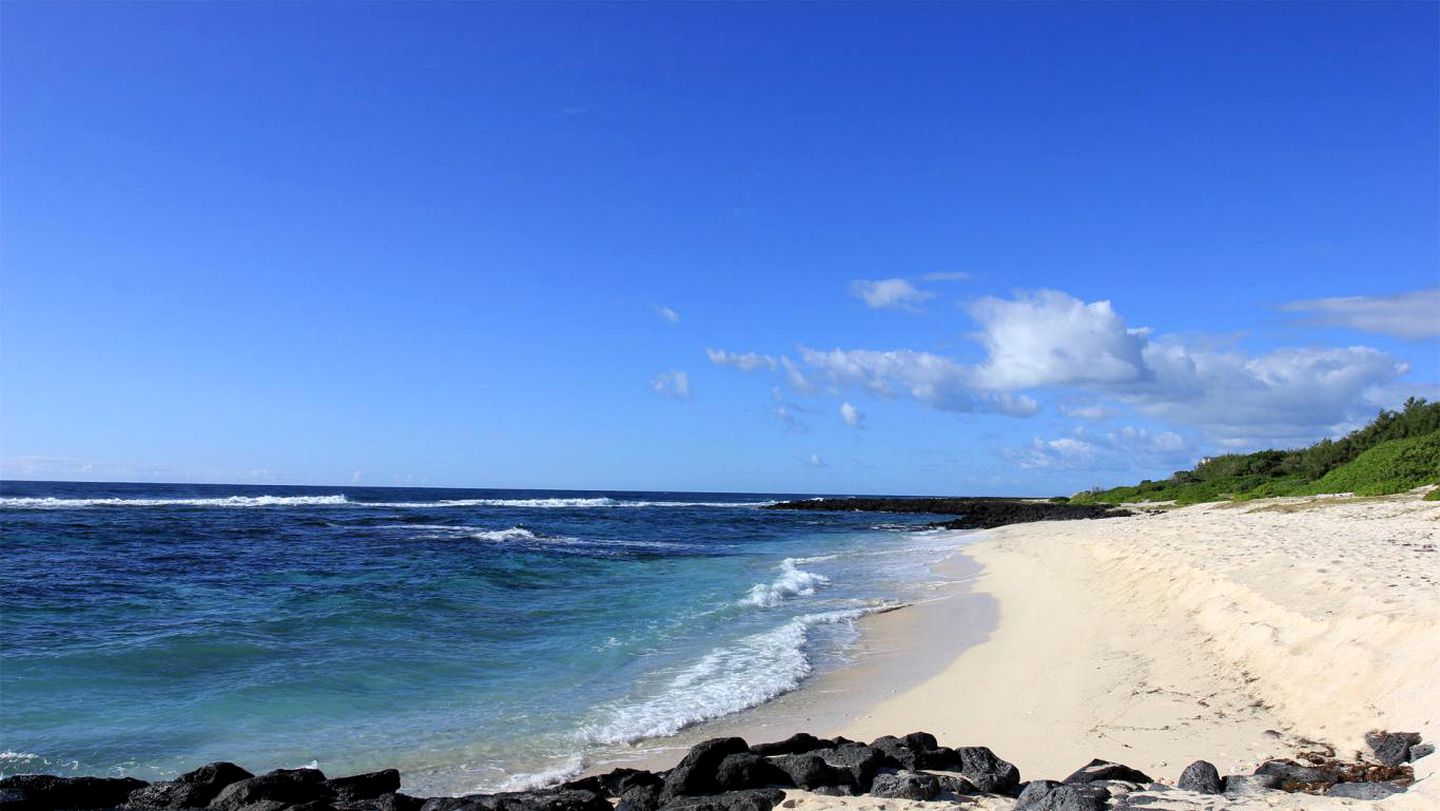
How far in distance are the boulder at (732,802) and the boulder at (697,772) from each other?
209 millimetres

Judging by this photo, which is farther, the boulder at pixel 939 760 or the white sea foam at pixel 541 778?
the white sea foam at pixel 541 778

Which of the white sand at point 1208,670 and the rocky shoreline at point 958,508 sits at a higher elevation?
the white sand at point 1208,670

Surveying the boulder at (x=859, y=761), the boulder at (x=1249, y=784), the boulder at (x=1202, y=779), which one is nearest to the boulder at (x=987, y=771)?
the boulder at (x=859, y=761)

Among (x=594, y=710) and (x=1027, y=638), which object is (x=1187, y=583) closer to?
(x=1027, y=638)

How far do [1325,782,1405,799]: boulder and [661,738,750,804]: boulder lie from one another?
374cm

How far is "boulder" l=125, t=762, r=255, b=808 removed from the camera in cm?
586

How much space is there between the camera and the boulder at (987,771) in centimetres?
554

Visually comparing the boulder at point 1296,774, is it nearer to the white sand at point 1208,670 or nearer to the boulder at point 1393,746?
the white sand at point 1208,670

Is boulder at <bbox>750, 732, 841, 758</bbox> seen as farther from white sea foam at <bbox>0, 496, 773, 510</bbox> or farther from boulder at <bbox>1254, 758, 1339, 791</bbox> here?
white sea foam at <bbox>0, 496, 773, 510</bbox>

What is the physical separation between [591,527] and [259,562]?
23325mm

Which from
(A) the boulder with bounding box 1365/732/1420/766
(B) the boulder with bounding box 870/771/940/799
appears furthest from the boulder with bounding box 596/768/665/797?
(A) the boulder with bounding box 1365/732/1420/766

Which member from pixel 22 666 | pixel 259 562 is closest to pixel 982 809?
pixel 22 666

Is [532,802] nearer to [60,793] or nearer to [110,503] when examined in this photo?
[60,793]

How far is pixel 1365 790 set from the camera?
480 centimetres
